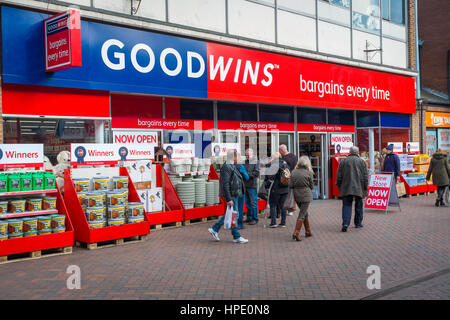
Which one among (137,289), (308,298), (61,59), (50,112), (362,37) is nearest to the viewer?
(308,298)

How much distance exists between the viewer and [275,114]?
16.6m

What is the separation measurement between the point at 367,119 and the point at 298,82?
5.29 meters

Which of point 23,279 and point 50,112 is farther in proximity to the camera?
point 50,112

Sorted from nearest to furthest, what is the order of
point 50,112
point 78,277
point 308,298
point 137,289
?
point 308,298 < point 137,289 < point 78,277 < point 50,112

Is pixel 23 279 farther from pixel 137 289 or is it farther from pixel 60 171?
pixel 60 171

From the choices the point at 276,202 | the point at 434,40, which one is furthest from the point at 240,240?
the point at 434,40

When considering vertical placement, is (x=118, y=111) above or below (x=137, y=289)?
above

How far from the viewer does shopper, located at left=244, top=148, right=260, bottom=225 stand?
11820 mm

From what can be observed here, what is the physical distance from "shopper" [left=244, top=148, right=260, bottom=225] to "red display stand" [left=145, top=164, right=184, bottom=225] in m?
1.73

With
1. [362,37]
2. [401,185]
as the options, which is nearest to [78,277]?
[401,185]

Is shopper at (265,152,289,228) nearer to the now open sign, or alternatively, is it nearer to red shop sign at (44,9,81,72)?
the now open sign

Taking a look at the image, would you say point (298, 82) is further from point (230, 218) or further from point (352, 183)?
point (230, 218)

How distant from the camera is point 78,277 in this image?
6988 millimetres
